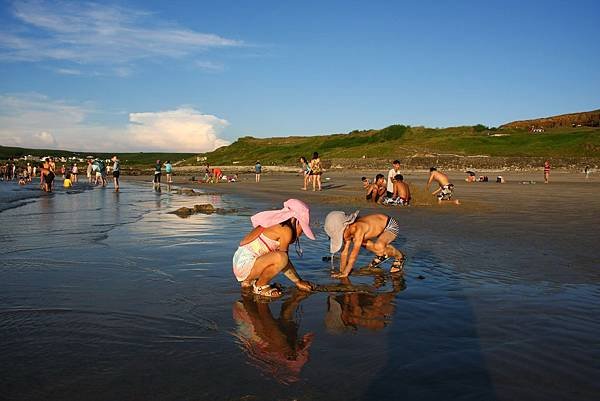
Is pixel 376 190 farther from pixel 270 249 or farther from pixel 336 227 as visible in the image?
pixel 270 249

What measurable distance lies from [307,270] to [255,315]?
8.12 ft

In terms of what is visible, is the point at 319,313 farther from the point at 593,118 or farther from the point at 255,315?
the point at 593,118

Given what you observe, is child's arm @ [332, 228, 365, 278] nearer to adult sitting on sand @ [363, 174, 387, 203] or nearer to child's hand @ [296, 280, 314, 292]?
child's hand @ [296, 280, 314, 292]

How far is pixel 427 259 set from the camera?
8.73 metres

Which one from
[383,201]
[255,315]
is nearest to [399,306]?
[255,315]

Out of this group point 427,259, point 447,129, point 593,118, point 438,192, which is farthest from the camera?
point 447,129

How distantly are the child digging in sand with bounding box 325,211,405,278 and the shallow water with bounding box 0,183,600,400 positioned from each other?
0.29 meters

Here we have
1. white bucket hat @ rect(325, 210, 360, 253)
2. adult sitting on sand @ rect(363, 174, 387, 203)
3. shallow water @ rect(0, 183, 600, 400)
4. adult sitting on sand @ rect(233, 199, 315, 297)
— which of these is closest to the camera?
shallow water @ rect(0, 183, 600, 400)

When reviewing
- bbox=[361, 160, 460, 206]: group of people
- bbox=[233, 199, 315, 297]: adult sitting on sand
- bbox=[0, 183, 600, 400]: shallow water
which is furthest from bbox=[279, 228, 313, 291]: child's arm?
bbox=[361, 160, 460, 206]: group of people

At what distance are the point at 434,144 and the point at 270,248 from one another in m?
59.6

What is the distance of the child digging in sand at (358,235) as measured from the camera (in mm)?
7180

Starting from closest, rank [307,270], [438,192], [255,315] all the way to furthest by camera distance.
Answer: [255,315]
[307,270]
[438,192]

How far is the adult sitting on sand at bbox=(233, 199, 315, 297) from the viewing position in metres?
6.23

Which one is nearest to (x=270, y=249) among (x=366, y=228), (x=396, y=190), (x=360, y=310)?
(x=360, y=310)
